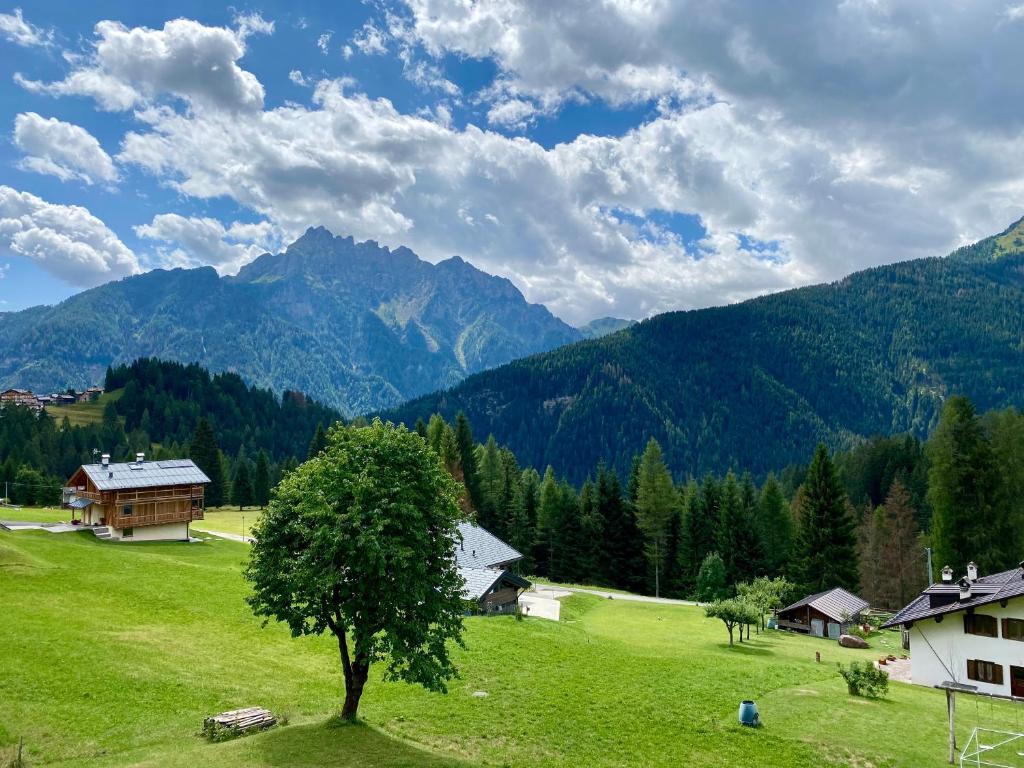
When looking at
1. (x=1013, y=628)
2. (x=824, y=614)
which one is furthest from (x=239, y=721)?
(x=824, y=614)

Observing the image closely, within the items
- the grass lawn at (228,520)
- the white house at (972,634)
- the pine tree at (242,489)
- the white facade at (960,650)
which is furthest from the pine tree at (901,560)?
the pine tree at (242,489)

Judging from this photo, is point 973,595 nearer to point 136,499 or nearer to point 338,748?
point 338,748

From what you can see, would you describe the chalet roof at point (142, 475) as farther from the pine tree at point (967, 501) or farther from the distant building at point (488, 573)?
the pine tree at point (967, 501)

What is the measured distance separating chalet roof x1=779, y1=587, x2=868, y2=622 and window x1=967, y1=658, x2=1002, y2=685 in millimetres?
34433

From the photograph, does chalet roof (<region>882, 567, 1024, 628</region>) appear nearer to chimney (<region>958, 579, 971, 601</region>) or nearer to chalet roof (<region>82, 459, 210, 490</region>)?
chimney (<region>958, 579, 971, 601</region>)

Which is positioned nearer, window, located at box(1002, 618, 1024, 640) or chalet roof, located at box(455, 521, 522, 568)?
window, located at box(1002, 618, 1024, 640)

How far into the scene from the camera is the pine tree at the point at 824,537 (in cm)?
7438

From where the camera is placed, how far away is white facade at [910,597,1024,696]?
28.9m

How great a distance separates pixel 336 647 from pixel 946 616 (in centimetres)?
3176

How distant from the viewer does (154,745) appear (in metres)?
23.8

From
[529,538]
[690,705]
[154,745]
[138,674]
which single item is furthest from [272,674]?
[529,538]

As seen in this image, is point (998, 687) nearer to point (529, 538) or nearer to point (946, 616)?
point (946, 616)

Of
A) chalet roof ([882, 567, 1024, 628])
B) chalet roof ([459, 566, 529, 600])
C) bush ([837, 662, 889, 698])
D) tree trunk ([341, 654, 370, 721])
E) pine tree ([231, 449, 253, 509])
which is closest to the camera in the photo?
tree trunk ([341, 654, 370, 721])

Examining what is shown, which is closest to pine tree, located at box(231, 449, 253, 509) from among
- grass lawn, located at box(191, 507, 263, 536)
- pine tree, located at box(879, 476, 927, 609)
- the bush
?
grass lawn, located at box(191, 507, 263, 536)
